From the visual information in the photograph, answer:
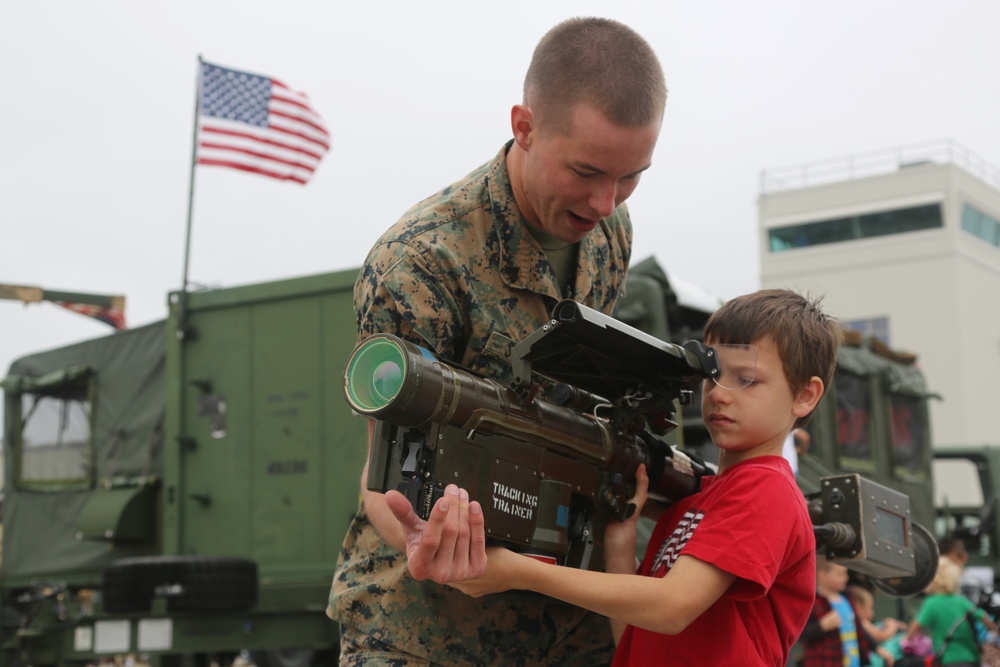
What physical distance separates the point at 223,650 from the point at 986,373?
79.1 ft

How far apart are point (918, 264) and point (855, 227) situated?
191cm

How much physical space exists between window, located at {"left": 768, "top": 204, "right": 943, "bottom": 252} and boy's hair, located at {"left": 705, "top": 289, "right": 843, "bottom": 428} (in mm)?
26909

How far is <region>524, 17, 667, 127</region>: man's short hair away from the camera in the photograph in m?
2.27

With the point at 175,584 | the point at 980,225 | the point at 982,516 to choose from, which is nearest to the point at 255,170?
the point at 175,584

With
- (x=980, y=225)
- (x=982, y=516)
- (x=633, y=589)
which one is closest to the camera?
(x=633, y=589)

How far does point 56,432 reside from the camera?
9367mm

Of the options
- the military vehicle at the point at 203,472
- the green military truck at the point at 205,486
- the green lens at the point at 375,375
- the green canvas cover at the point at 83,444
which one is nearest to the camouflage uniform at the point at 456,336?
the green lens at the point at 375,375

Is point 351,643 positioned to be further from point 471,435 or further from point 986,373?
point 986,373

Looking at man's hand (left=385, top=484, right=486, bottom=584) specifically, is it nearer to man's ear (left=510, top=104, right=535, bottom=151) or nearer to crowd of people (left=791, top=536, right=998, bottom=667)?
man's ear (left=510, top=104, right=535, bottom=151)

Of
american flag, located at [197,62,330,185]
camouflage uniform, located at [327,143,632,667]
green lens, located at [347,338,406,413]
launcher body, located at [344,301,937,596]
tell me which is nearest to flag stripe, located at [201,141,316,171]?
american flag, located at [197,62,330,185]

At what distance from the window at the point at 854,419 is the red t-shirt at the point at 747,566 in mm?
7018

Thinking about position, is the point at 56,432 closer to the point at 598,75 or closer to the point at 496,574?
the point at 598,75

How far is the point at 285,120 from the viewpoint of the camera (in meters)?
10.0

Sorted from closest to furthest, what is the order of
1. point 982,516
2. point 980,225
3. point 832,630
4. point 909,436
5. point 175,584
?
point 832,630 < point 175,584 < point 909,436 < point 982,516 < point 980,225
